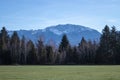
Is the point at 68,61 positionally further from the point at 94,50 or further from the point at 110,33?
the point at 110,33

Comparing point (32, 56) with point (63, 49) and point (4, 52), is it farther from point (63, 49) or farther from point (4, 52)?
point (63, 49)

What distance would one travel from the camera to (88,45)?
151 m

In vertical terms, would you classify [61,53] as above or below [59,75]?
above

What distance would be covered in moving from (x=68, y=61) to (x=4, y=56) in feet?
96.1

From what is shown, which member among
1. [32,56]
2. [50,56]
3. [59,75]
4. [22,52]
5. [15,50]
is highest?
[15,50]

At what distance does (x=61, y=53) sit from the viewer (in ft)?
469

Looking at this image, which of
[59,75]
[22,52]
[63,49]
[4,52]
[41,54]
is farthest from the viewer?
[63,49]

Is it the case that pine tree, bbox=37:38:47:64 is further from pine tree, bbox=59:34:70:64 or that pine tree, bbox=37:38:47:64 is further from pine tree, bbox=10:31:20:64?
pine tree, bbox=10:31:20:64

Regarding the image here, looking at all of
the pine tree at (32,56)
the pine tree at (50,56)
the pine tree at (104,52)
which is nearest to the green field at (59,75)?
the pine tree at (104,52)

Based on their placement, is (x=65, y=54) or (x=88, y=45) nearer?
(x=65, y=54)

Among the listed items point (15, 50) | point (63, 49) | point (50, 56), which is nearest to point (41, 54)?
point (50, 56)

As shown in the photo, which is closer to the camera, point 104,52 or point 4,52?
point 4,52

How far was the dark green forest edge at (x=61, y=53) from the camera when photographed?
132875 mm

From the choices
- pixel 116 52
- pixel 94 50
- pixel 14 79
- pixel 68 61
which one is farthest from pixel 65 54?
pixel 14 79
